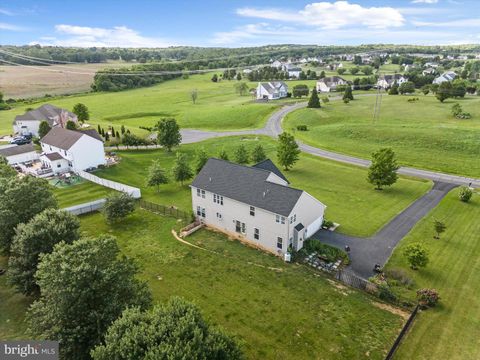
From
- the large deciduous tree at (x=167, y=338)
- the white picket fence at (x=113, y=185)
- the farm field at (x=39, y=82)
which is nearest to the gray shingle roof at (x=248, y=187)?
the white picket fence at (x=113, y=185)

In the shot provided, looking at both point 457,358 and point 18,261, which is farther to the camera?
point 18,261

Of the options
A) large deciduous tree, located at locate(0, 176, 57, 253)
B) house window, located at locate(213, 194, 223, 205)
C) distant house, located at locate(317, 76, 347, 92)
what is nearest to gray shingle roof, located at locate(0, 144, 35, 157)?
large deciduous tree, located at locate(0, 176, 57, 253)

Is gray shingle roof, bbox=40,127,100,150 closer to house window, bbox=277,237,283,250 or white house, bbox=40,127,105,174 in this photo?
white house, bbox=40,127,105,174

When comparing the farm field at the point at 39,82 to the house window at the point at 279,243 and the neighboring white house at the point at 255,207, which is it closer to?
the neighboring white house at the point at 255,207

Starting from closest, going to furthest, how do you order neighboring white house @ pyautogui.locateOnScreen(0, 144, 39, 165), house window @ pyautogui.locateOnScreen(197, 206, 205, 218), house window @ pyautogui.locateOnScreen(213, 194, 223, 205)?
1. house window @ pyautogui.locateOnScreen(213, 194, 223, 205)
2. house window @ pyautogui.locateOnScreen(197, 206, 205, 218)
3. neighboring white house @ pyautogui.locateOnScreen(0, 144, 39, 165)

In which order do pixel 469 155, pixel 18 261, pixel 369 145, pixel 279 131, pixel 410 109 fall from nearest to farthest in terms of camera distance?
pixel 18 261 → pixel 469 155 → pixel 369 145 → pixel 279 131 → pixel 410 109

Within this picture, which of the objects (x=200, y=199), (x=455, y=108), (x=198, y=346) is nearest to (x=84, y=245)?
(x=198, y=346)

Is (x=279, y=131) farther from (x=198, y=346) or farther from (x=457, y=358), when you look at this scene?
(x=198, y=346)
